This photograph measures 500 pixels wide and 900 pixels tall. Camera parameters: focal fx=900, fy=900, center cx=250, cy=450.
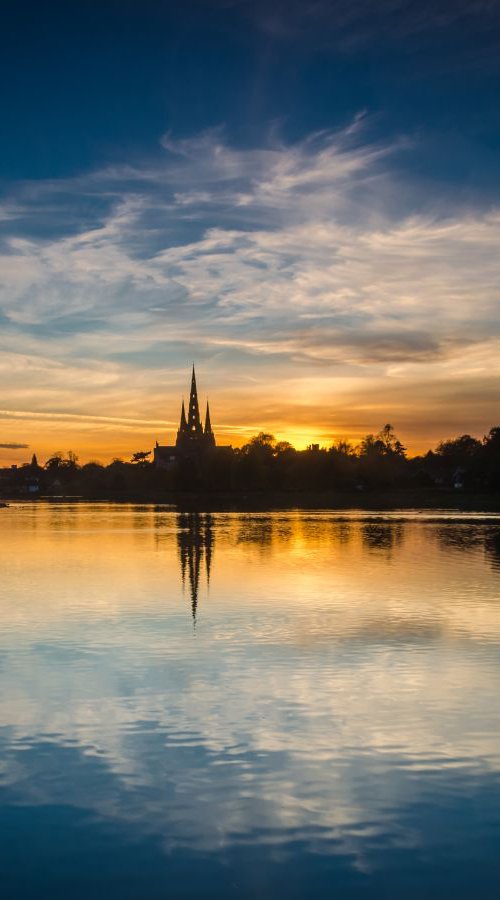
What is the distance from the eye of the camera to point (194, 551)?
4128cm

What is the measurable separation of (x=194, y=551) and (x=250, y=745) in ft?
97.6

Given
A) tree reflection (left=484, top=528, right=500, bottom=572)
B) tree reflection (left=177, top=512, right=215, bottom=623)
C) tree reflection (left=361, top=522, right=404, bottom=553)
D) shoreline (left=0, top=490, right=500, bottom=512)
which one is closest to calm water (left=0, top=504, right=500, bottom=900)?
tree reflection (left=177, top=512, right=215, bottom=623)

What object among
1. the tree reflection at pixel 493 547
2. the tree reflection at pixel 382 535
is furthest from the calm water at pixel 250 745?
the tree reflection at pixel 382 535

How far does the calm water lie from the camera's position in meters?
8.30

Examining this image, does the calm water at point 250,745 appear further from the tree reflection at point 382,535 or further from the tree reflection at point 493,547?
the tree reflection at point 382,535

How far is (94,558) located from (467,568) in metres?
15.6

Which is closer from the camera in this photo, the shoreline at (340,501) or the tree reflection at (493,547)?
the tree reflection at (493,547)

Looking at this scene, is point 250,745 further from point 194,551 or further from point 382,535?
point 382,535

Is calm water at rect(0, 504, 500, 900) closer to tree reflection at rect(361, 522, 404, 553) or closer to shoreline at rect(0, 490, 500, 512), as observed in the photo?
tree reflection at rect(361, 522, 404, 553)

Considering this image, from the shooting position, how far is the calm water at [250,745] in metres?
8.30

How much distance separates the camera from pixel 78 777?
413 inches

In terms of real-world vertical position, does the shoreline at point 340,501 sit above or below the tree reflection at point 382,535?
above

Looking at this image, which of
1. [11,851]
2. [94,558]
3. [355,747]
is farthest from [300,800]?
[94,558]

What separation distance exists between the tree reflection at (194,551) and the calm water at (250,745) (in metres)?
2.28
